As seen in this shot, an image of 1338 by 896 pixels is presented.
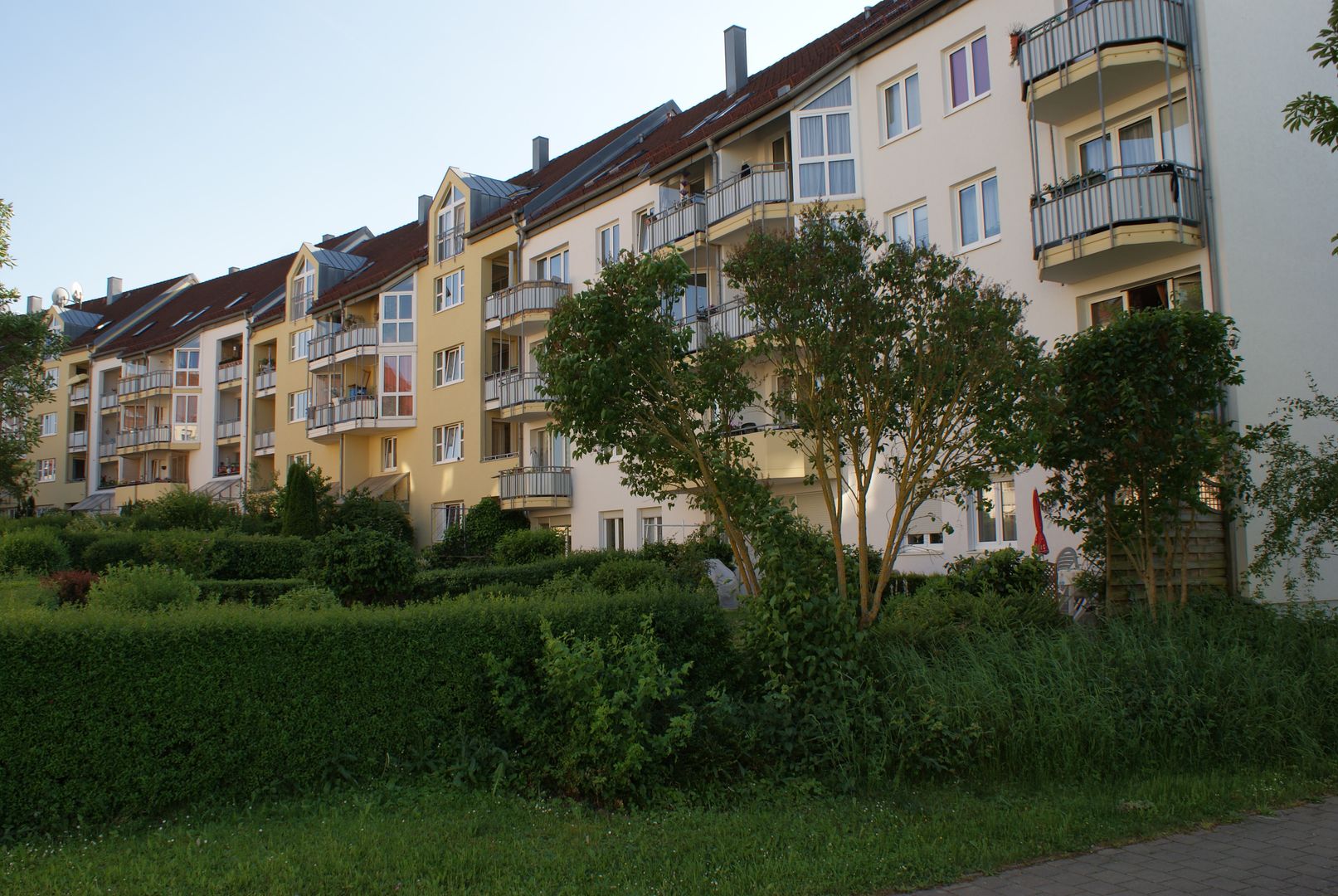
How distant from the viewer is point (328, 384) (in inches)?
1818

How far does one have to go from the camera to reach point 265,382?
50.9 meters

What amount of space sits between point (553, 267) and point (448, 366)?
24.2 feet

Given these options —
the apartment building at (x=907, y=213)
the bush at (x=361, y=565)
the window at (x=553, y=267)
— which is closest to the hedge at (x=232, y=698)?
the apartment building at (x=907, y=213)

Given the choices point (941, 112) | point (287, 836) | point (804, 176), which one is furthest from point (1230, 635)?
point (804, 176)

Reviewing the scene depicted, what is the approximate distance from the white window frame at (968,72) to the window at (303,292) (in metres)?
33.9

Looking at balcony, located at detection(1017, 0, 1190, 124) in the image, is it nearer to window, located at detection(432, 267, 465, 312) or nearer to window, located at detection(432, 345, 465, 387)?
window, located at detection(432, 345, 465, 387)

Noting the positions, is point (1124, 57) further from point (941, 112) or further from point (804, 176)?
point (804, 176)

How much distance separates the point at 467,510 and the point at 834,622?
95.0 ft

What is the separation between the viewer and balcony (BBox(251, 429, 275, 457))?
50.1 m

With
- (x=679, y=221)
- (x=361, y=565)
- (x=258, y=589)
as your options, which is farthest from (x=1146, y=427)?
(x=679, y=221)

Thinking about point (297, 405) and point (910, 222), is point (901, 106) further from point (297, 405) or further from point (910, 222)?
point (297, 405)

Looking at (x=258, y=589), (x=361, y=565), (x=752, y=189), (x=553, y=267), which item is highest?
(x=553, y=267)

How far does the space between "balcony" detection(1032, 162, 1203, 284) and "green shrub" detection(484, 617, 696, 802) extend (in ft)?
39.5

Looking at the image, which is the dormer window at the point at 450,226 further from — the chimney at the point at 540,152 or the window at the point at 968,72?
the window at the point at 968,72
